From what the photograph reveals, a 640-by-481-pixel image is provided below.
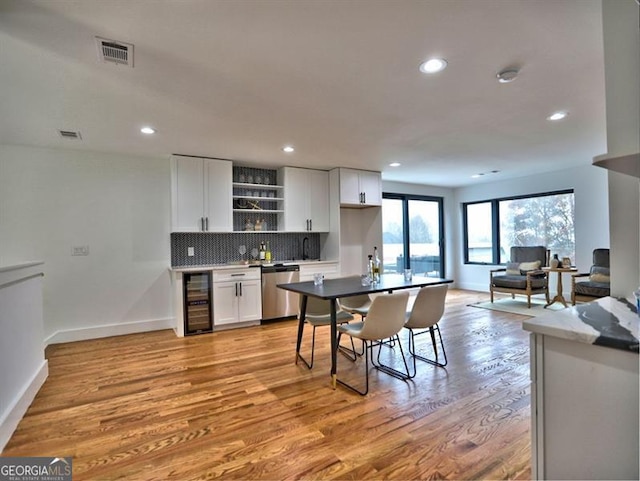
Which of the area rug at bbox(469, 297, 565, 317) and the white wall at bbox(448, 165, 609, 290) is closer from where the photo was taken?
the area rug at bbox(469, 297, 565, 317)

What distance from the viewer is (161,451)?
6.35ft

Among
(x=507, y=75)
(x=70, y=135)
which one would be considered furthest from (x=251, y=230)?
(x=507, y=75)

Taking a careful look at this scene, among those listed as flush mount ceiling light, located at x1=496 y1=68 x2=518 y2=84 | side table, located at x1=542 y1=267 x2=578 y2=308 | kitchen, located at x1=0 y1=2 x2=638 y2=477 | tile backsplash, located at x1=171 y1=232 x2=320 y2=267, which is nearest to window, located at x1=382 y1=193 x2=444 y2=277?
kitchen, located at x1=0 y1=2 x2=638 y2=477

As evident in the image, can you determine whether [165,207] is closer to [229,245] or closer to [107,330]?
[229,245]

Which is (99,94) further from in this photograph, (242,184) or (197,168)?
(242,184)

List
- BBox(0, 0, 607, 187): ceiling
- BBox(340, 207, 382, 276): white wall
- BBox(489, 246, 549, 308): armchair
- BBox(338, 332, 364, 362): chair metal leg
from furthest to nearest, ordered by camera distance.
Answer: BBox(340, 207, 382, 276): white wall < BBox(489, 246, 549, 308): armchair < BBox(338, 332, 364, 362): chair metal leg < BBox(0, 0, 607, 187): ceiling

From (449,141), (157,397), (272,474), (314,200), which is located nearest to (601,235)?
(449,141)

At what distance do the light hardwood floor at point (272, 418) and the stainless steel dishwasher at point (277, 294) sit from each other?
1.30 metres

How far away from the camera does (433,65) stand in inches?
90.4

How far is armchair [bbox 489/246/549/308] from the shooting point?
5.62 meters

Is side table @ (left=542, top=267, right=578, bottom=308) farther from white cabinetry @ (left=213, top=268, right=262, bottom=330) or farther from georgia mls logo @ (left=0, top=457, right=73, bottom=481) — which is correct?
georgia mls logo @ (left=0, top=457, right=73, bottom=481)

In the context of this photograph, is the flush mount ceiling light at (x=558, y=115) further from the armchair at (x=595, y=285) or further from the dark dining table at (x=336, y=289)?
the armchair at (x=595, y=285)

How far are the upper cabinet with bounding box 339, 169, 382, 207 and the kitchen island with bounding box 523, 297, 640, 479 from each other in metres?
4.51

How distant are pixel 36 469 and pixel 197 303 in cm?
266
